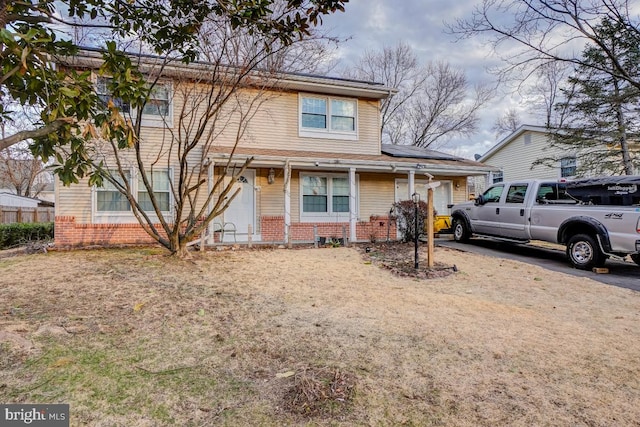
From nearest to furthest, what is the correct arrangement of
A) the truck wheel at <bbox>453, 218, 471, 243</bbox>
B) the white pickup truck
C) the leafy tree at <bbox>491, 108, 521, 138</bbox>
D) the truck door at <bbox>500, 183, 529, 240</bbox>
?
the white pickup truck
the truck door at <bbox>500, 183, 529, 240</bbox>
the truck wheel at <bbox>453, 218, 471, 243</bbox>
the leafy tree at <bbox>491, 108, 521, 138</bbox>

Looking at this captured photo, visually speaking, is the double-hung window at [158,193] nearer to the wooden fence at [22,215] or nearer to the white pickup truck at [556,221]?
the wooden fence at [22,215]

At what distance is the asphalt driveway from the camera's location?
6871 mm

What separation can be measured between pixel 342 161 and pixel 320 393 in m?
8.67

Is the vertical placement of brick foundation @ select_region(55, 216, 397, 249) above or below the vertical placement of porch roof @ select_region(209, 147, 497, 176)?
below

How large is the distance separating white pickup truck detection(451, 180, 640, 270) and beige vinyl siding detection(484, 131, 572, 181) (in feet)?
31.7

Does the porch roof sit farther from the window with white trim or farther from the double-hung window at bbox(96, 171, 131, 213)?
the double-hung window at bbox(96, 171, 131, 213)

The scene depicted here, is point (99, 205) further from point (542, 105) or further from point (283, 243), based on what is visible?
point (542, 105)

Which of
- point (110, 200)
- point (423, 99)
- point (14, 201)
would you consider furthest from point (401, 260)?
point (14, 201)

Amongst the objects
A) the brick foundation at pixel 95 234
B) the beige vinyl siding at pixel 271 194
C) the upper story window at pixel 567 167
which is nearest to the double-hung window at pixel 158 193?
the brick foundation at pixel 95 234

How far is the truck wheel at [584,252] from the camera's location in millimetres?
7344

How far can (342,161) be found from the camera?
1070 centimetres

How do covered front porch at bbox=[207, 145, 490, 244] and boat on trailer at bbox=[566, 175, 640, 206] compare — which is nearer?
boat on trailer at bbox=[566, 175, 640, 206]

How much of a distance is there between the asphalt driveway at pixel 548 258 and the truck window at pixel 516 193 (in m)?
1.47

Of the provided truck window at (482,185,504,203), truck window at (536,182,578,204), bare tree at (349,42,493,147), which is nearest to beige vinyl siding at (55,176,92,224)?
truck window at (482,185,504,203)
